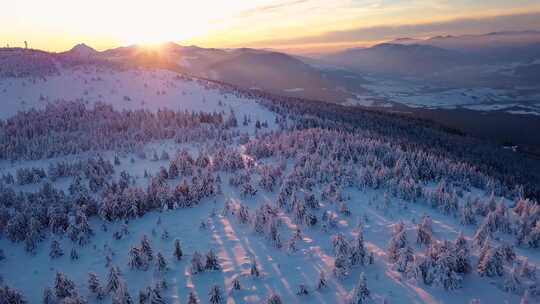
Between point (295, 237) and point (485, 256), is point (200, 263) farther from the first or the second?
point (485, 256)

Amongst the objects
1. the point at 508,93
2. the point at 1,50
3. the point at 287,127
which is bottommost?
the point at 508,93

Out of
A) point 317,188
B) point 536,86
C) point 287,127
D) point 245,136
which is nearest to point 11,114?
point 245,136

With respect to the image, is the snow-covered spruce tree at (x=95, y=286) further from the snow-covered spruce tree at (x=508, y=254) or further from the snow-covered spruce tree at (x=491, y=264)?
the snow-covered spruce tree at (x=508, y=254)

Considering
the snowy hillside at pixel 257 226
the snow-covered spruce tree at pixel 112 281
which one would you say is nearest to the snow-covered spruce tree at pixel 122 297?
the snowy hillside at pixel 257 226

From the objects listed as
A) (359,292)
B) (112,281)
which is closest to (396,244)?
(359,292)

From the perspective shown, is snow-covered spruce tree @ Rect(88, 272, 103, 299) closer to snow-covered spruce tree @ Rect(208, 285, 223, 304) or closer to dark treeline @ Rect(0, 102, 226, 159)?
snow-covered spruce tree @ Rect(208, 285, 223, 304)

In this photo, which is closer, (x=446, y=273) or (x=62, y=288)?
(x=62, y=288)

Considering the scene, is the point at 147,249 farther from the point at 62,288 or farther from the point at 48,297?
the point at 48,297

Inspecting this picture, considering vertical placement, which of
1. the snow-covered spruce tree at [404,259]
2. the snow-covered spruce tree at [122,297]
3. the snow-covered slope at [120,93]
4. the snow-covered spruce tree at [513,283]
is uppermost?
the snow-covered slope at [120,93]

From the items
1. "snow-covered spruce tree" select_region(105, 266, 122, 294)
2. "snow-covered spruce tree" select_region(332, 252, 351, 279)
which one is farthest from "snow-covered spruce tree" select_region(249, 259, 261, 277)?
"snow-covered spruce tree" select_region(105, 266, 122, 294)
